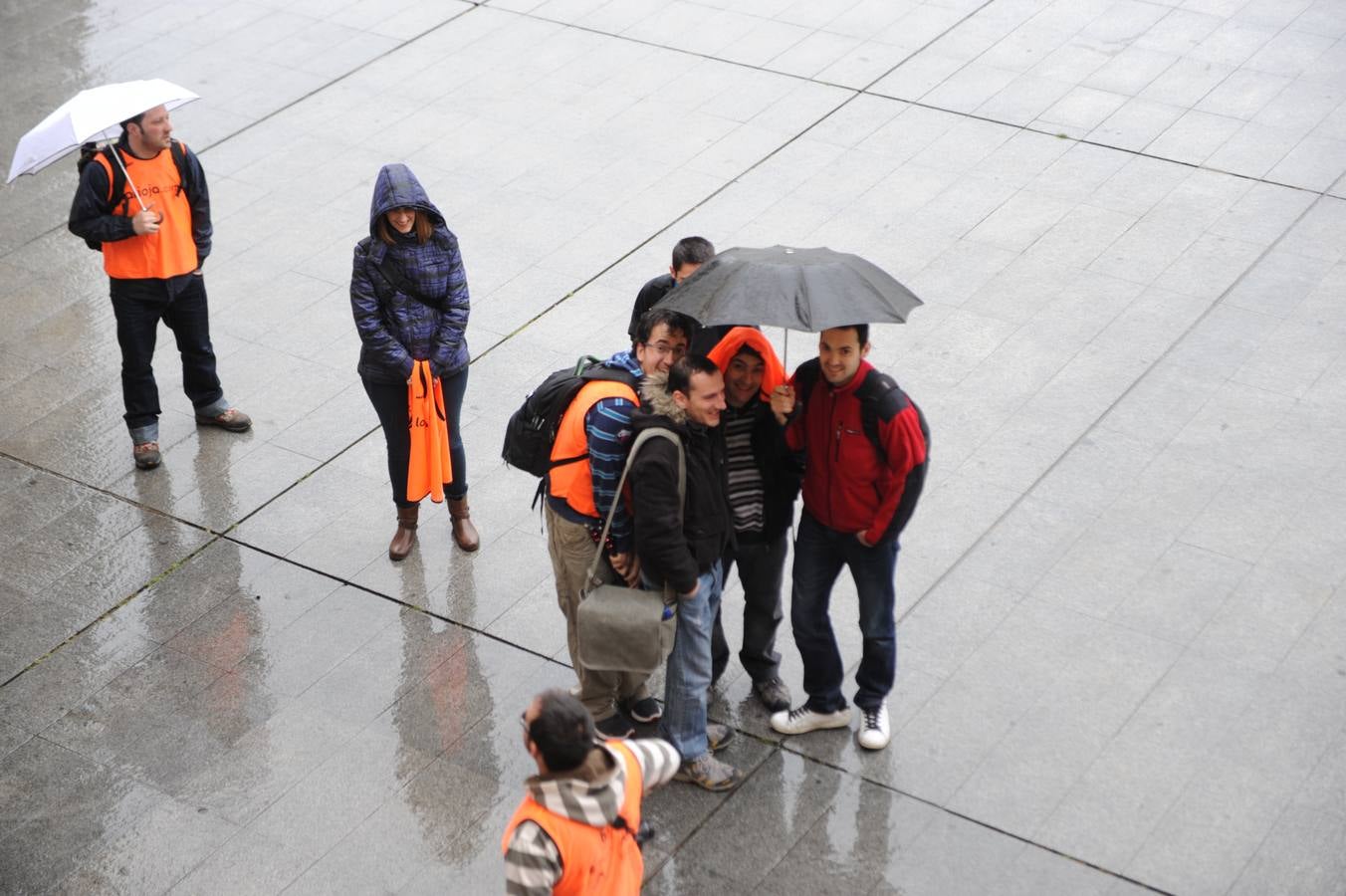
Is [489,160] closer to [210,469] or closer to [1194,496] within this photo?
[210,469]

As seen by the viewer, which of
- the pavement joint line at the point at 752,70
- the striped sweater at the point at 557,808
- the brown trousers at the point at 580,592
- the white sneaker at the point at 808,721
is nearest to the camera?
the striped sweater at the point at 557,808

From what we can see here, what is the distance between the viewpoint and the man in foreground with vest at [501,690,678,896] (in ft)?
12.6

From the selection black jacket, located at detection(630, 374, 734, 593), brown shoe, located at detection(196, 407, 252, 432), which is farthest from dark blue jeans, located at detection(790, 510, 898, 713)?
brown shoe, located at detection(196, 407, 252, 432)

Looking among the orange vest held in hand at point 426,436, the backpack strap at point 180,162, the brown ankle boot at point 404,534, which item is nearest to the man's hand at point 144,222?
the backpack strap at point 180,162

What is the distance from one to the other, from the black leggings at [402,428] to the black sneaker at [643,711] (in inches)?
58.4

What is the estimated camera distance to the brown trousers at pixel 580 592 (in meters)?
5.47

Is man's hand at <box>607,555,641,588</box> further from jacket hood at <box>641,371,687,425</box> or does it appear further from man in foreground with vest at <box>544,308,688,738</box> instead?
jacket hood at <box>641,371,687,425</box>

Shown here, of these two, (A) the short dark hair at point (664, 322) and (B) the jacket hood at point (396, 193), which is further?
(B) the jacket hood at point (396, 193)

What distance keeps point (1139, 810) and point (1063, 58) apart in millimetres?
7079

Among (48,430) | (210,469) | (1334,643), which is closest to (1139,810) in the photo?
(1334,643)

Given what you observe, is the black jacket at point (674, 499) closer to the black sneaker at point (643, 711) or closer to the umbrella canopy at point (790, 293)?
the umbrella canopy at point (790, 293)

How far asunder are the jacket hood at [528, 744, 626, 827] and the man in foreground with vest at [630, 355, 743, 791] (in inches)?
51.8

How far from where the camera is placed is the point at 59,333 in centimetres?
901

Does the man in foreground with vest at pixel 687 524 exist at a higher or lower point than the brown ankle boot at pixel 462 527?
higher
